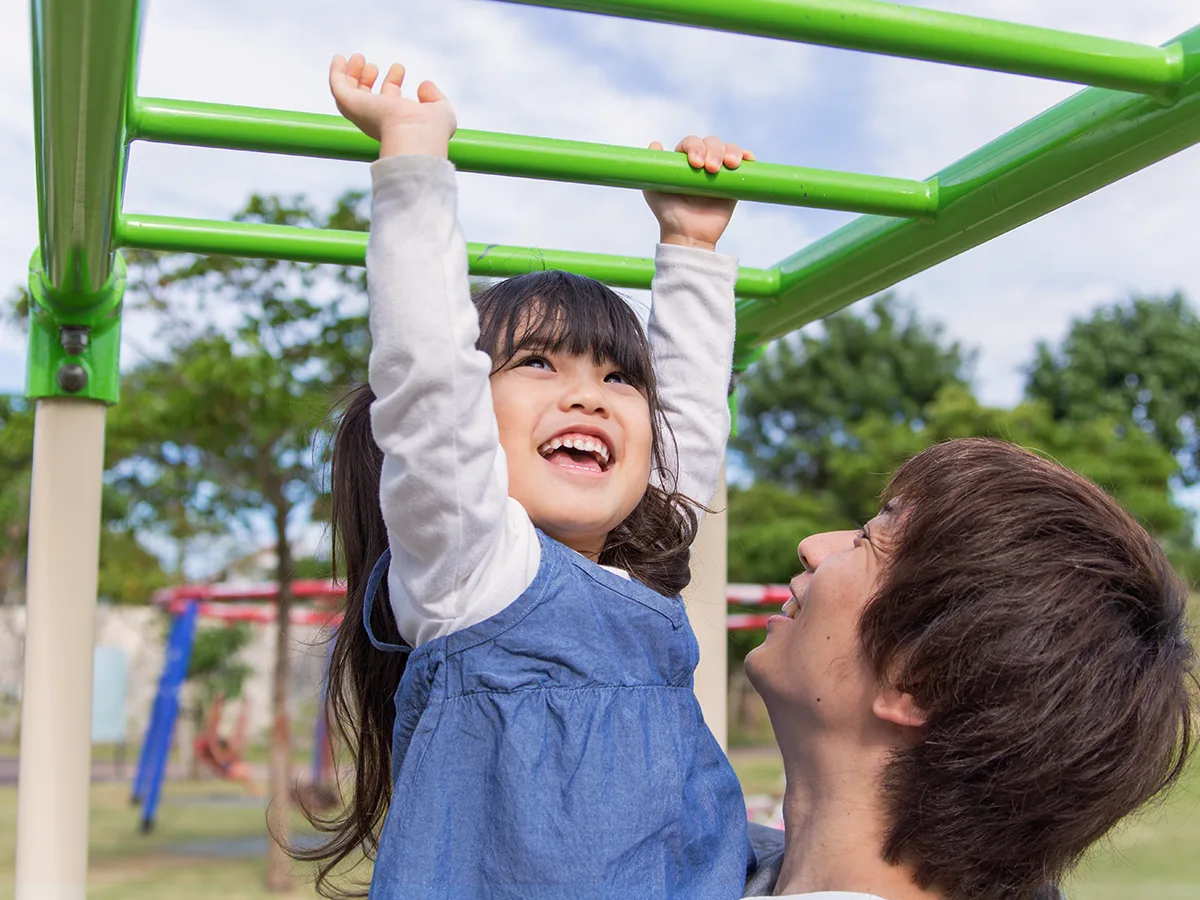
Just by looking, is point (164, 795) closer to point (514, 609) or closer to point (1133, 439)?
point (514, 609)

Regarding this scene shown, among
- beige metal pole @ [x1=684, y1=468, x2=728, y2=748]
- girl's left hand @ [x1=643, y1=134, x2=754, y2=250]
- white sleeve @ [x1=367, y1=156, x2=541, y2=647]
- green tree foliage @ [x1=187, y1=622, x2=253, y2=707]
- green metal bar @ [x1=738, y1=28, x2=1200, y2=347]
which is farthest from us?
green tree foliage @ [x1=187, y1=622, x2=253, y2=707]

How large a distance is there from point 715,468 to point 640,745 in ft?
2.00

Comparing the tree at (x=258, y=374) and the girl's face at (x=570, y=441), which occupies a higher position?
the tree at (x=258, y=374)

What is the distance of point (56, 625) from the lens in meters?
2.15

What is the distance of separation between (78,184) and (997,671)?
1.18 m

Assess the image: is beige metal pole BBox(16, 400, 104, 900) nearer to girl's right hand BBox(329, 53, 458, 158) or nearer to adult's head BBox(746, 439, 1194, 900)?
girl's right hand BBox(329, 53, 458, 158)

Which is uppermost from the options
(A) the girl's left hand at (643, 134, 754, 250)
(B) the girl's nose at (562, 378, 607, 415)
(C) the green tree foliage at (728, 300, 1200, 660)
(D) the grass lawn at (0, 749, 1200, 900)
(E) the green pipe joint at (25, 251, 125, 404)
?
(C) the green tree foliage at (728, 300, 1200, 660)

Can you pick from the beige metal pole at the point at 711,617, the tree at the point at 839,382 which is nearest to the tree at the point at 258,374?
the beige metal pole at the point at 711,617

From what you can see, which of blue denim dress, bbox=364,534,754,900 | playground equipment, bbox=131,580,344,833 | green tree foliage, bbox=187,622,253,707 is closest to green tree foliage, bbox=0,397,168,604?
green tree foliage, bbox=187,622,253,707

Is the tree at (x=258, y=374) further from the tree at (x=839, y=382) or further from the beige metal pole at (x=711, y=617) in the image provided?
the tree at (x=839, y=382)

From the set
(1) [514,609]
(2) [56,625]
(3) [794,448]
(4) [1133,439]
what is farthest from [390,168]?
(3) [794,448]

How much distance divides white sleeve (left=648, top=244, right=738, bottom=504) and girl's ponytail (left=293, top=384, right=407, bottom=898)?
428 millimetres

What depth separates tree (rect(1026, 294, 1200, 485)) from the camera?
83.3 feet

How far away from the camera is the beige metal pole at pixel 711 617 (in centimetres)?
248
